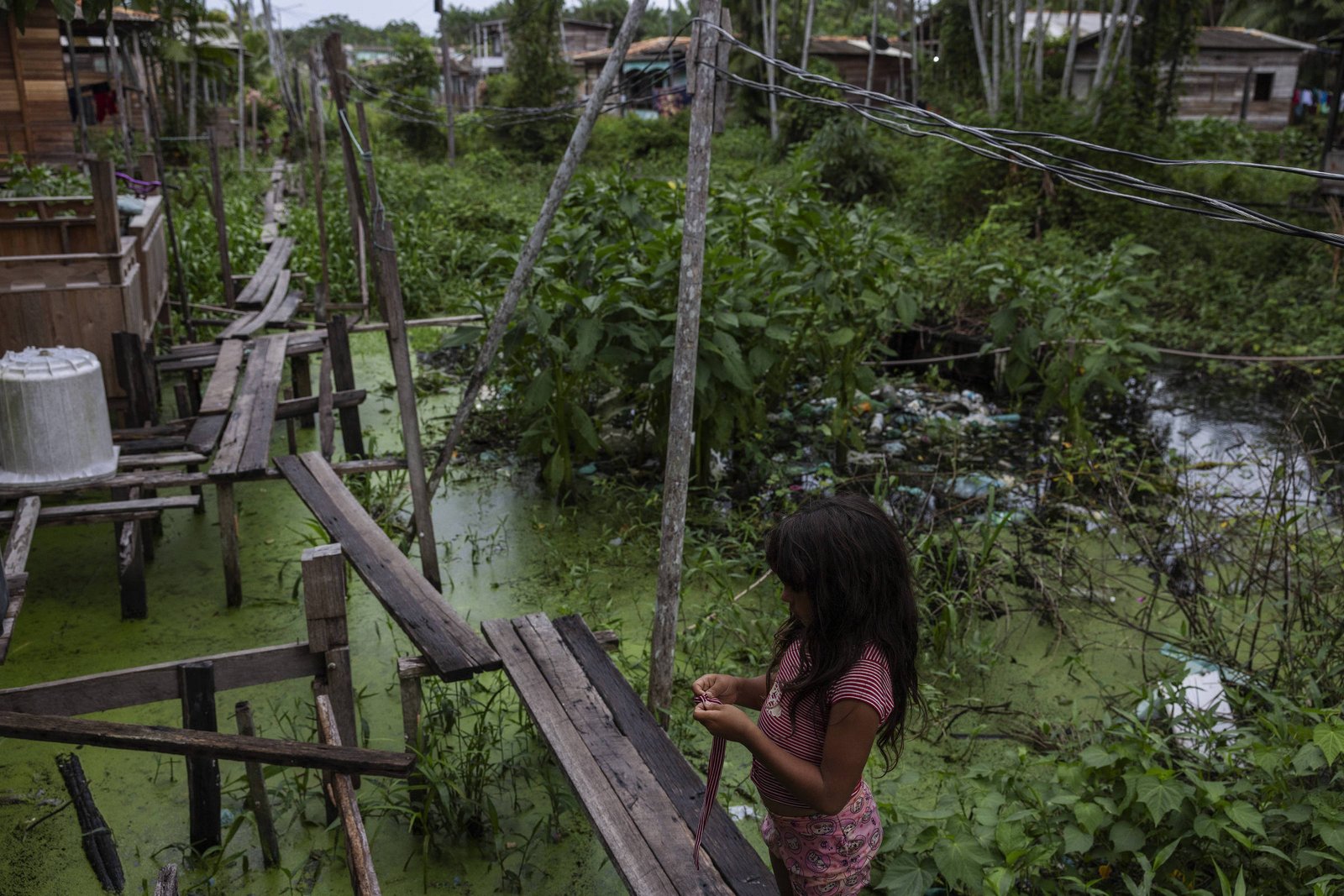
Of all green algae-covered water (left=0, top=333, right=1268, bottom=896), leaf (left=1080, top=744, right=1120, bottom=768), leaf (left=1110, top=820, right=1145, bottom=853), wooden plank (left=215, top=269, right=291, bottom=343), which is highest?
wooden plank (left=215, top=269, right=291, bottom=343)

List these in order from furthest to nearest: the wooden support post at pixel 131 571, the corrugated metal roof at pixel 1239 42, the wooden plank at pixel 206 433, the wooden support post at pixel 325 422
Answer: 1. the corrugated metal roof at pixel 1239 42
2. the wooden support post at pixel 325 422
3. the wooden plank at pixel 206 433
4. the wooden support post at pixel 131 571

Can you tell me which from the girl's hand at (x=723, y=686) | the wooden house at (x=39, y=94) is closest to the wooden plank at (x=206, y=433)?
the girl's hand at (x=723, y=686)

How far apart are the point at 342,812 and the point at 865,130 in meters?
14.3

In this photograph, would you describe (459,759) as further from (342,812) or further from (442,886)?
(342,812)

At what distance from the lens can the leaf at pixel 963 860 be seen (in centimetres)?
256

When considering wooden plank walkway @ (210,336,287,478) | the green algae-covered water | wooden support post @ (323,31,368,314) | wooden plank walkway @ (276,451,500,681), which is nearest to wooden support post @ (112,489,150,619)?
the green algae-covered water

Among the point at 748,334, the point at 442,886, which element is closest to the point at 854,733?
the point at 442,886

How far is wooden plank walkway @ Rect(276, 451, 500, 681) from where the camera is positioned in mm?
3033

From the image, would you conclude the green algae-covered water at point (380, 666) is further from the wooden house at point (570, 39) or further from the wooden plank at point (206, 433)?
the wooden house at point (570, 39)

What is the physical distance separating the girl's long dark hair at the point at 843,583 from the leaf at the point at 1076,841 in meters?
0.99

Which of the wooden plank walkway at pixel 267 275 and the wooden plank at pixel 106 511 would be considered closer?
the wooden plank at pixel 106 511

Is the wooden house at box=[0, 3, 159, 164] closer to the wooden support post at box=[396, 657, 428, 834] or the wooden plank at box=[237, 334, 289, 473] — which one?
the wooden plank at box=[237, 334, 289, 473]

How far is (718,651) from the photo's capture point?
4262 millimetres

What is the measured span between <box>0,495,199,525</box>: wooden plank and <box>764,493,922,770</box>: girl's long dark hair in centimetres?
321
